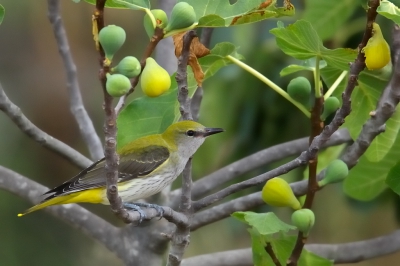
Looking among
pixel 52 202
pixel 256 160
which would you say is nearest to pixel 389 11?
pixel 256 160

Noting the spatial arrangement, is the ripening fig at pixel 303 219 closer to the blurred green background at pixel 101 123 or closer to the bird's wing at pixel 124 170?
the bird's wing at pixel 124 170

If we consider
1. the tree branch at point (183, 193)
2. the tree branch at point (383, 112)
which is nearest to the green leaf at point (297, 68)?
the tree branch at point (383, 112)

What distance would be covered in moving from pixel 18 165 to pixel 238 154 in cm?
112

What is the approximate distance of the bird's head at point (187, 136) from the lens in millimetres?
1992

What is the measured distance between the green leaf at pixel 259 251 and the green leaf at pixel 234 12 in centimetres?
43

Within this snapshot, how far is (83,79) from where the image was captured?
3869 mm

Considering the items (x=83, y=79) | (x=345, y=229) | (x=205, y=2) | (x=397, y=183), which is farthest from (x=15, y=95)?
(x=397, y=183)

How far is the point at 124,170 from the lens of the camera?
6.61 ft

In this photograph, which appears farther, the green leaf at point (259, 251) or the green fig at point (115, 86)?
the green leaf at point (259, 251)

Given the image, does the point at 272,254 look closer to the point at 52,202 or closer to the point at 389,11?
the point at 389,11

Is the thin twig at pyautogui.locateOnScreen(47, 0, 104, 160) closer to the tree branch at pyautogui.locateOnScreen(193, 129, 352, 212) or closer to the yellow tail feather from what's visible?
the yellow tail feather

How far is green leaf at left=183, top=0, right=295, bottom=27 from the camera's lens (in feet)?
3.41

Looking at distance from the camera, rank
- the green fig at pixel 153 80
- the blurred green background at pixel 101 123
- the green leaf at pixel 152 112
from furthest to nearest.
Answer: the blurred green background at pixel 101 123, the green leaf at pixel 152 112, the green fig at pixel 153 80

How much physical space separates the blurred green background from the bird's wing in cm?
24
